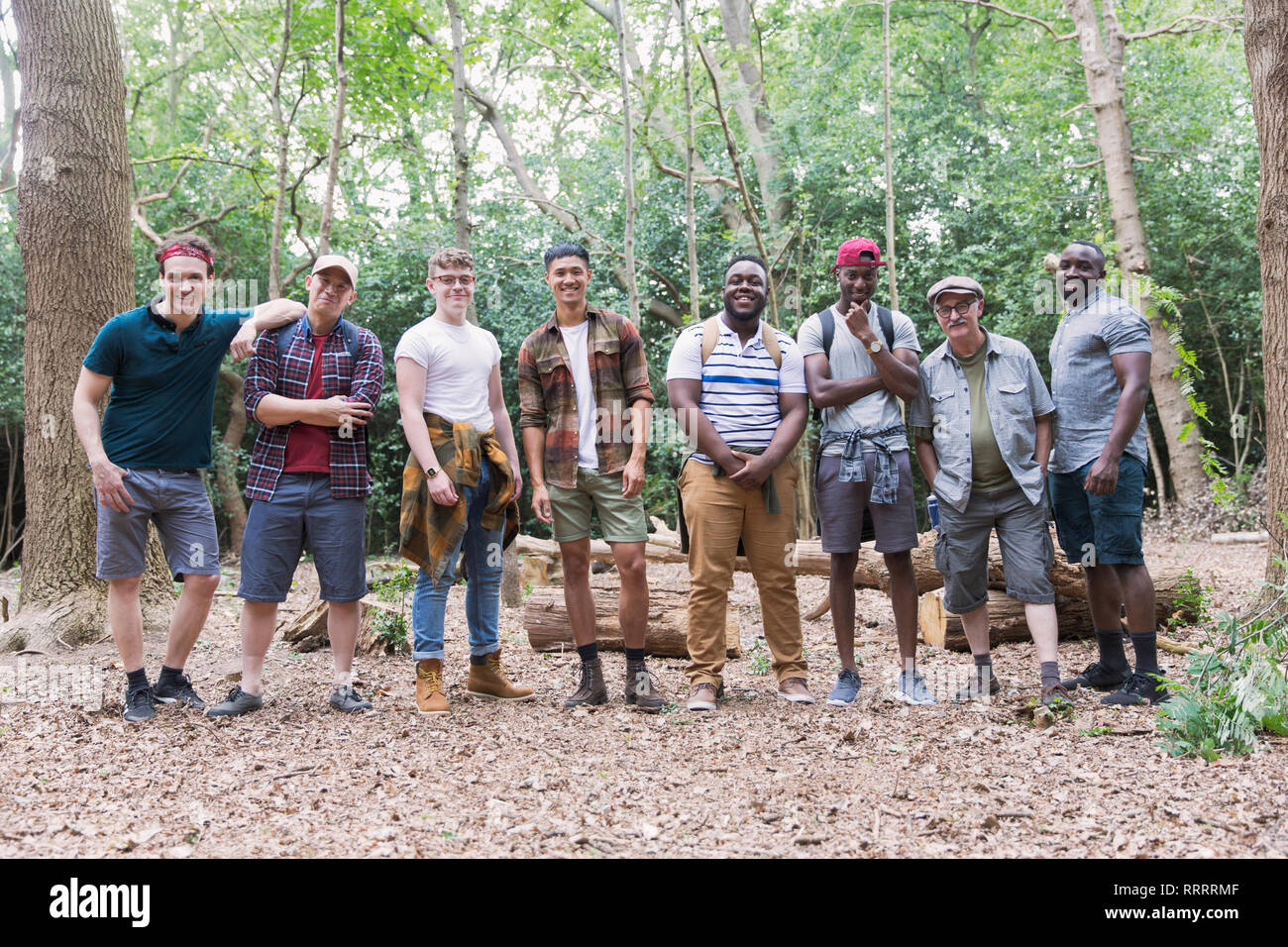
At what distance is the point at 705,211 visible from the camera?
14219mm

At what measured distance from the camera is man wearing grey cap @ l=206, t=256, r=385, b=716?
13.5 feet

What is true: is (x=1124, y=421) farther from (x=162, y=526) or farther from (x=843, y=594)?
(x=162, y=526)

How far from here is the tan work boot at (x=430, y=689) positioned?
4.21 m

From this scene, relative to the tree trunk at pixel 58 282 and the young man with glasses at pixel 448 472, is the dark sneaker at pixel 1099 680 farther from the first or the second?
the tree trunk at pixel 58 282

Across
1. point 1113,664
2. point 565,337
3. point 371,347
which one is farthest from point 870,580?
point 371,347

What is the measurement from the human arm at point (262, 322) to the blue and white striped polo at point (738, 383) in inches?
68.5

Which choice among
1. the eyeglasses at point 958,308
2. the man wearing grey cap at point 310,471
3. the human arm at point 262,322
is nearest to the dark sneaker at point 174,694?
the man wearing grey cap at point 310,471

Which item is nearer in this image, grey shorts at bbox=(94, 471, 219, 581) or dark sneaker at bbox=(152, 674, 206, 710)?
grey shorts at bbox=(94, 471, 219, 581)

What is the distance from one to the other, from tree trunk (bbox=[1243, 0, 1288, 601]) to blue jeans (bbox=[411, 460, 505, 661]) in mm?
3579

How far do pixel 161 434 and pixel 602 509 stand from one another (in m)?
1.99

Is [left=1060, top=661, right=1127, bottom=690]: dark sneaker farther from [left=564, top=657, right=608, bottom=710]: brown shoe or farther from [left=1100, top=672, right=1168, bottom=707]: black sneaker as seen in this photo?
[left=564, top=657, right=608, bottom=710]: brown shoe

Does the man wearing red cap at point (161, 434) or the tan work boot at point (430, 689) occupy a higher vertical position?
the man wearing red cap at point (161, 434)

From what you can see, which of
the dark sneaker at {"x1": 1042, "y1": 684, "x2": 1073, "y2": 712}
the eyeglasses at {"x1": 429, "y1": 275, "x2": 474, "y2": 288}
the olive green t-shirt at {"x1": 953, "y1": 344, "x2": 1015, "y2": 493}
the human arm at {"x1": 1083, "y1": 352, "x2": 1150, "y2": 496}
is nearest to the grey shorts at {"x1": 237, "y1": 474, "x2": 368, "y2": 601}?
the eyeglasses at {"x1": 429, "y1": 275, "x2": 474, "y2": 288}

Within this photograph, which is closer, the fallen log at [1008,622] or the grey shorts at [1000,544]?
the grey shorts at [1000,544]
